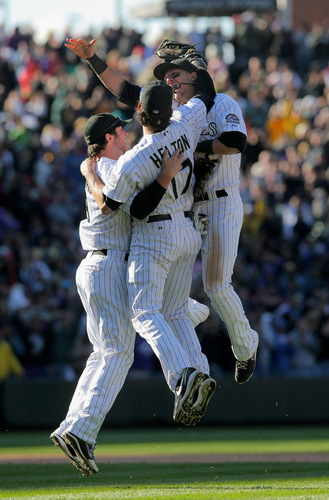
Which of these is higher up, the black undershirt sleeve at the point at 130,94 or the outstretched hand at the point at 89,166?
the black undershirt sleeve at the point at 130,94

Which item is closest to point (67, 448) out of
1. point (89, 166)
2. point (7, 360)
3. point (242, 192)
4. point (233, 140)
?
point (89, 166)

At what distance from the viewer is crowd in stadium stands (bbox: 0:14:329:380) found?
15.0 metres

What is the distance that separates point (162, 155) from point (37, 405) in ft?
26.4

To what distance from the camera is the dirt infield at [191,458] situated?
10406 millimetres

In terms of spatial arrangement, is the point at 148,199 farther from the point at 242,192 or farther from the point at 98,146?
the point at 242,192

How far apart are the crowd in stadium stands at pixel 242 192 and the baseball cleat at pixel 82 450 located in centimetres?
723

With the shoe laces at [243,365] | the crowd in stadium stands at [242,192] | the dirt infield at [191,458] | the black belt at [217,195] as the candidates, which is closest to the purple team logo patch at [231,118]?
the black belt at [217,195]

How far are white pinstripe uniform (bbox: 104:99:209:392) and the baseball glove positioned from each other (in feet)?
1.65

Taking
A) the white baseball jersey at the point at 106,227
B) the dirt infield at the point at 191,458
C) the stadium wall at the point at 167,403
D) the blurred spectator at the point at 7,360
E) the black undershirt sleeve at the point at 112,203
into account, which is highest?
the black undershirt sleeve at the point at 112,203

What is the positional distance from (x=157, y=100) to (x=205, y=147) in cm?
82

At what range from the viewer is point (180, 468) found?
9672 mm

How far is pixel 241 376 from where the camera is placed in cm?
863

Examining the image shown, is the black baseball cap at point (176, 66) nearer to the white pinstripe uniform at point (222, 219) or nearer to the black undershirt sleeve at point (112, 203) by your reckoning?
the white pinstripe uniform at point (222, 219)

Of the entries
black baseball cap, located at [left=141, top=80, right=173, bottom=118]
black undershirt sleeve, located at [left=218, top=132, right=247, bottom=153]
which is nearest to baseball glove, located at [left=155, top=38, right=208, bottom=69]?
black undershirt sleeve, located at [left=218, top=132, right=247, bottom=153]
